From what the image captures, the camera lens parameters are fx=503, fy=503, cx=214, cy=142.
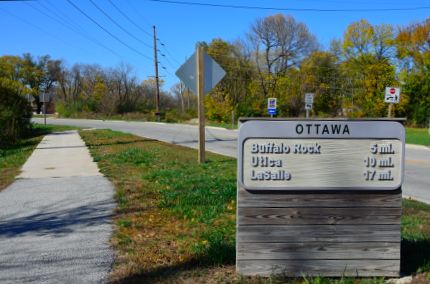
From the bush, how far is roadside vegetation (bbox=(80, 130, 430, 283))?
13.4 metres

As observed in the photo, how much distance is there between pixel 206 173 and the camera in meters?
11.0

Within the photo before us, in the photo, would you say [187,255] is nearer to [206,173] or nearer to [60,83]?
[206,173]

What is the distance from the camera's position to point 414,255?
4934mm

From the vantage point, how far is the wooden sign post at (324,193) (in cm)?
420

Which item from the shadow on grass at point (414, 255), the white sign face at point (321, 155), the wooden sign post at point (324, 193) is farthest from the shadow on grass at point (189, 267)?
the shadow on grass at point (414, 255)

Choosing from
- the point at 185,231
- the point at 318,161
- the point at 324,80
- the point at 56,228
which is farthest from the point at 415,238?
the point at 324,80

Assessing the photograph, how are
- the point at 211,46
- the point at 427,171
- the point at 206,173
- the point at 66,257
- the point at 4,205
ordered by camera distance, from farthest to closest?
the point at 211,46 < the point at 427,171 < the point at 206,173 < the point at 4,205 < the point at 66,257

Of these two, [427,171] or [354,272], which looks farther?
[427,171]

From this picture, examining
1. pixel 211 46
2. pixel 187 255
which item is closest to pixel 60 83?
pixel 211 46

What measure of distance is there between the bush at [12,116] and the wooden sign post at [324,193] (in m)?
20.4

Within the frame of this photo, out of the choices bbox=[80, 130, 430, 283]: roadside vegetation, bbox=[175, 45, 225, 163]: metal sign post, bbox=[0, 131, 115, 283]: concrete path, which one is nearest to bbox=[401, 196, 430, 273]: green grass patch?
bbox=[80, 130, 430, 283]: roadside vegetation

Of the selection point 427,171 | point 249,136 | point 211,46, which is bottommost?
point 427,171

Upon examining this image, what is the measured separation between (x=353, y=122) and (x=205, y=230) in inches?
98.7

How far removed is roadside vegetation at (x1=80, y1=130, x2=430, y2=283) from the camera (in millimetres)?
4426
